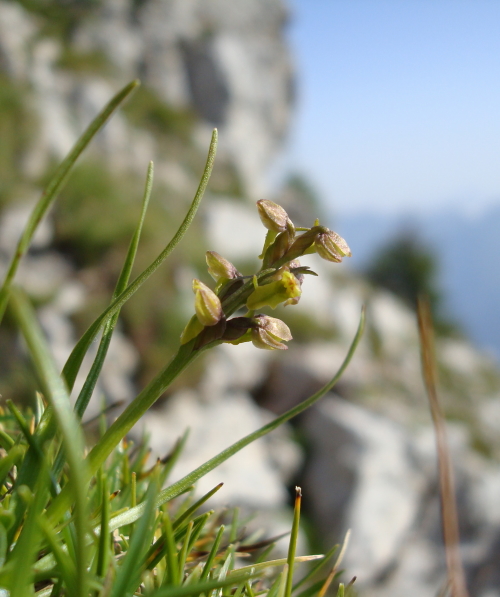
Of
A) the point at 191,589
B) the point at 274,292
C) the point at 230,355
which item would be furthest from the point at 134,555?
the point at 230,355

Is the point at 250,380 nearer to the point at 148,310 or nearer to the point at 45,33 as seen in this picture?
the point at 148,310

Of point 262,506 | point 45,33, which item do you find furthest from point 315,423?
point 45,33

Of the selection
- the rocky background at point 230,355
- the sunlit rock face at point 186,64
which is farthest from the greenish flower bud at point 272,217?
the sunlit rock face at point 186,64

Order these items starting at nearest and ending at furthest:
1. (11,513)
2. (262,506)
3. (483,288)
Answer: (11,513)
(262,506)
(483,288)

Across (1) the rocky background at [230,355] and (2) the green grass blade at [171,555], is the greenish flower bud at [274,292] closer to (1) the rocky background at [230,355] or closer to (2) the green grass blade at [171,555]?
(2) the green grass blade at [171,555]

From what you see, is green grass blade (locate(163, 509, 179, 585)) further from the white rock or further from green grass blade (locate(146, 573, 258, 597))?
the white rock

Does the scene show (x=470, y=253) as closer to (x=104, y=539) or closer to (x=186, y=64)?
(x=186, y=64)

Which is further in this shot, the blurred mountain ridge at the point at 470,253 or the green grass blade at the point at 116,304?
the blurred mountain ridge at the point at 470,253
